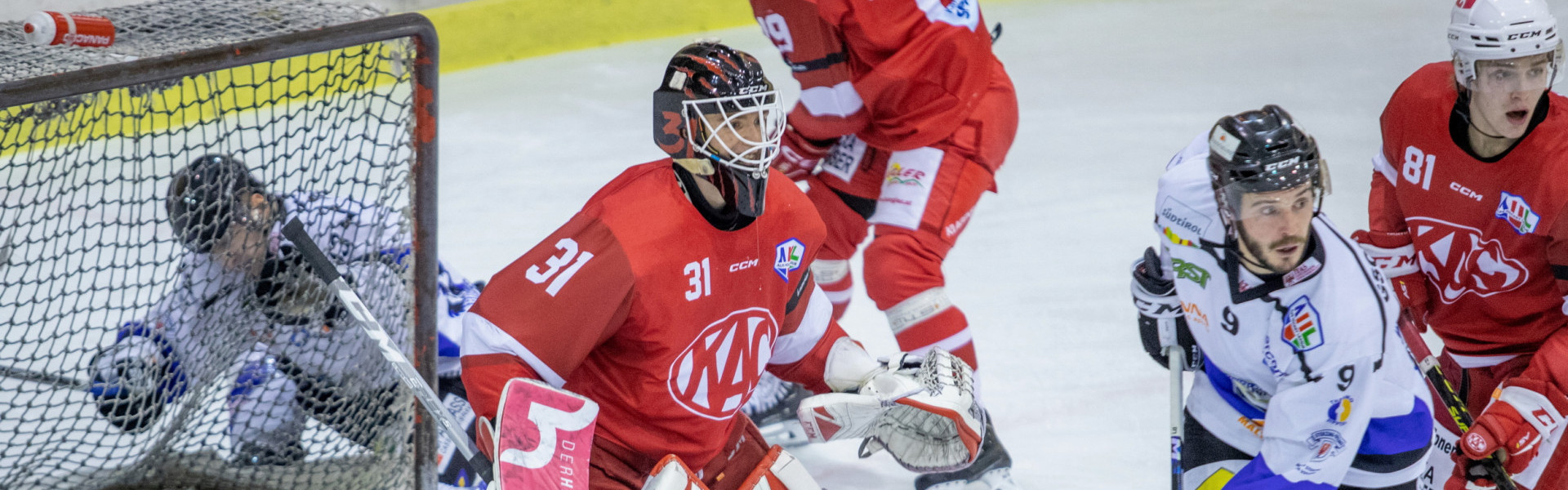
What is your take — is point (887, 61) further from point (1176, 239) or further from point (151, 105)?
point (151, 105)

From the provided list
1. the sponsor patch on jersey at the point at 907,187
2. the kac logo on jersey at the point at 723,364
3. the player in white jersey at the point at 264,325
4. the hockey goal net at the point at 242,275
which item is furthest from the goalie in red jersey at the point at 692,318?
the sponsor patch on jersey at the point at 907,187

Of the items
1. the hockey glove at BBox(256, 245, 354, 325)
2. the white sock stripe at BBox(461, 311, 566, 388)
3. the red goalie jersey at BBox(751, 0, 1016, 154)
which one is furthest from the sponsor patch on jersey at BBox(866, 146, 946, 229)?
the white sock stripe at BBox(461, 311, 566, 388)

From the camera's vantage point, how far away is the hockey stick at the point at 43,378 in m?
2.47

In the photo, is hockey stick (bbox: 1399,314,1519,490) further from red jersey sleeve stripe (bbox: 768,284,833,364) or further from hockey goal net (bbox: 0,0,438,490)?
hockey goal net (bbox: 0,0,438,490)

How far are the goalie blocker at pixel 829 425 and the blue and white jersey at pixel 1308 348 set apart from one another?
36cm

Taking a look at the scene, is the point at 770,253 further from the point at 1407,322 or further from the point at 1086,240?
A: the point at 1086,240

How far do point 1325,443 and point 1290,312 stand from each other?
181 millimetres

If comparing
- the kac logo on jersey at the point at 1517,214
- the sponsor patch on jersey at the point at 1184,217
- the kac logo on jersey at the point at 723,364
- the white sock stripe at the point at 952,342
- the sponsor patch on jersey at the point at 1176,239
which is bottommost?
the white sock stripe at the point at 952,342

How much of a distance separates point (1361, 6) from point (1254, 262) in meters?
4.64

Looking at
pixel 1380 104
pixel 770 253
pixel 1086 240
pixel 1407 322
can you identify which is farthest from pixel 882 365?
pixel 1380 104

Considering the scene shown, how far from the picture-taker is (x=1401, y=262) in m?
2.55

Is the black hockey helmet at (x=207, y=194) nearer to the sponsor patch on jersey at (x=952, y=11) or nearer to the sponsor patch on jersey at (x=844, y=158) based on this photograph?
the sponsor patch on jersey at (x=844, y=158)

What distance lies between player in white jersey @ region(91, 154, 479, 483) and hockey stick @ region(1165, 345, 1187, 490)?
51.2 inches

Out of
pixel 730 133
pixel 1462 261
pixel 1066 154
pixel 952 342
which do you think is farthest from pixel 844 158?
pixel 1066 154
